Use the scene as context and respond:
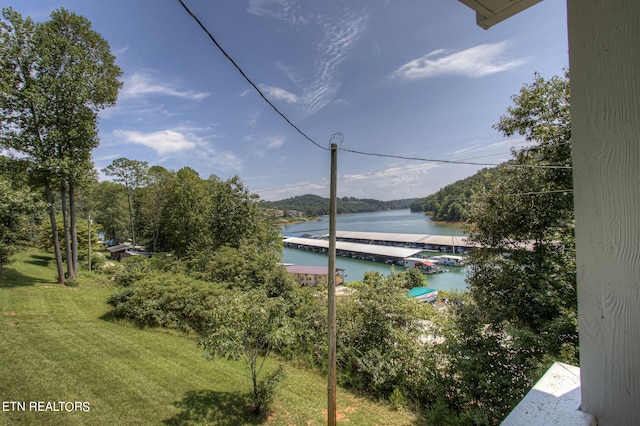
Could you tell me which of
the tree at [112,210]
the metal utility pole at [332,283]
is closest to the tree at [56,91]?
the metal utility pole at [332,283]

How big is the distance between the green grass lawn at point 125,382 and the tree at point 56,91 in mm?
5206

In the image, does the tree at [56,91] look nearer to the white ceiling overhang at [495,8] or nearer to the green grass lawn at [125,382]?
the green grass lawn at [125,382]

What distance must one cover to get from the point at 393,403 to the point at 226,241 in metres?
15.0

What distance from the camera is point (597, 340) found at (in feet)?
1.87

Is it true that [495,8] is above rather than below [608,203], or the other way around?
above

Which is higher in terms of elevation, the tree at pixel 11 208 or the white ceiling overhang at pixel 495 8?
the white ceiling overhang at pixel 495 8

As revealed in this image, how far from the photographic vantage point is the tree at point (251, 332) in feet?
14.9

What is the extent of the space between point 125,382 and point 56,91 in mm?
10692

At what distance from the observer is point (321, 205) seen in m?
20.2

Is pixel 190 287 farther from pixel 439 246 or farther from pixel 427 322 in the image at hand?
pixel 439 246

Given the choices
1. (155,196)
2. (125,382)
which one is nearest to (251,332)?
(125,382)

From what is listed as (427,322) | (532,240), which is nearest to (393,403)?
(427,322)

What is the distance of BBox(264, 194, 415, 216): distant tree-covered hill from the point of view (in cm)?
1569

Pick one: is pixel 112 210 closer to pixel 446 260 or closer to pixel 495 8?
pixel 446 260
